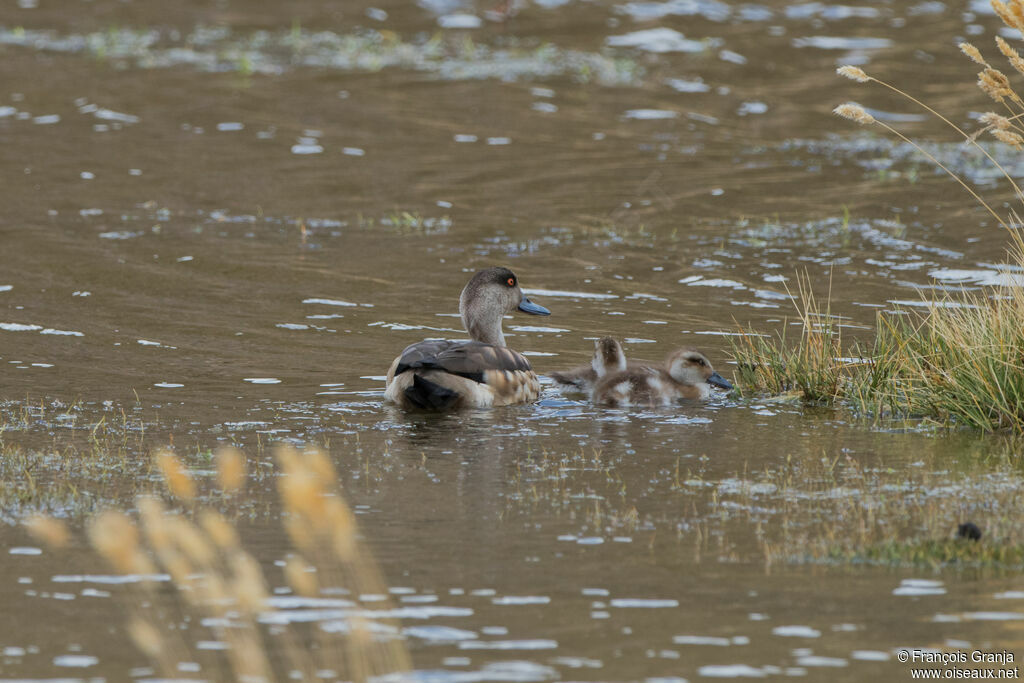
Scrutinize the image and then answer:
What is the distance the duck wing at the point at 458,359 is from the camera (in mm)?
11391

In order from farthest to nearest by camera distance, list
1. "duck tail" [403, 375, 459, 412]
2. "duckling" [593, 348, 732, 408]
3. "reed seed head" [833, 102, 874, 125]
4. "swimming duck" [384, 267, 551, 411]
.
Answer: "duckling" [593, 348, 732, 408] < "swimming duck" [384, 267, 551, 411] < "duck tail" [403, 375, 459, 412] < "reed seed head" [833, 102, 874, 125]

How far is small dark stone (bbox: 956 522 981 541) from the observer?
761cm

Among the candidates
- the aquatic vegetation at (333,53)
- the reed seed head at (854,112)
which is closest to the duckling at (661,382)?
the reed seed head at (854,112)

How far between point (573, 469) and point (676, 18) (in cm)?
2637

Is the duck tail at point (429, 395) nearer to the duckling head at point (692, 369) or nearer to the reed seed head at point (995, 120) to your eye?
the duckling head at point (692, 369)

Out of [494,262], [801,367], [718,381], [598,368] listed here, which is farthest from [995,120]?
[494,262]

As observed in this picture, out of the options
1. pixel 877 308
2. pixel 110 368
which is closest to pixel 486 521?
pixel 110 368

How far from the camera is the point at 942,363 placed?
Result: 36.0ft

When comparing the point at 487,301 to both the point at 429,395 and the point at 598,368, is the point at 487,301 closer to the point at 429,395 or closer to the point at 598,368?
the point at 598,368

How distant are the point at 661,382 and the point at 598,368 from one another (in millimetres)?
518

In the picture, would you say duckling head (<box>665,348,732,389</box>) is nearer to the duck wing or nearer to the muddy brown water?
the muddy brown water

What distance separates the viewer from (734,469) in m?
9.48

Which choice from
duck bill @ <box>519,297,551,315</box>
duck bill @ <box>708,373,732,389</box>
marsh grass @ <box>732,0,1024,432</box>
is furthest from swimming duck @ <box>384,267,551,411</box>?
marsh grass @ <box>732,0,1024,432</box>

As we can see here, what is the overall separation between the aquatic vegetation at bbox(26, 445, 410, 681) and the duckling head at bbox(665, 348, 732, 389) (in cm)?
426
